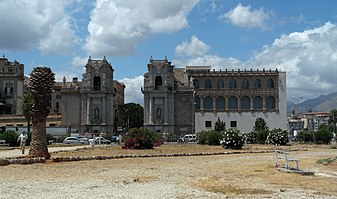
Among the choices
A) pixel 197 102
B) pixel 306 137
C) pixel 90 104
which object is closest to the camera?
pixel 306 137

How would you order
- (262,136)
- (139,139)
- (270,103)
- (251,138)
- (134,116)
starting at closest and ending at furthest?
(139,139), (262,136), (251,138), (270,103), (134,116)

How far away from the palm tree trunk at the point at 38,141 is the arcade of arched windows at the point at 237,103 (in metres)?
69.3

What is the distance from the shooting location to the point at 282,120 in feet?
310

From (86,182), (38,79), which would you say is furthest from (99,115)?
(86,182)

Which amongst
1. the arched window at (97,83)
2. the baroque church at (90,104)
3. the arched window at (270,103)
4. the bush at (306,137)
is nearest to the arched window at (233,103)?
the arched window at (270,103)

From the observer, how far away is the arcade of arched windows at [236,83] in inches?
3725

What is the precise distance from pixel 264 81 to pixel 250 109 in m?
6.90

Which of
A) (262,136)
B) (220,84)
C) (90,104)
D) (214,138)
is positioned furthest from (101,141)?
(220,84)

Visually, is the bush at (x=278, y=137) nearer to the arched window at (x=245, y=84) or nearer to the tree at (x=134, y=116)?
the arched window at (x=245, y=84)

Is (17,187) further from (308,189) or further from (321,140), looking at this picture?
(321,140)

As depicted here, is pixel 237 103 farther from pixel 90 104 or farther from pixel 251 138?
pixel 251 138

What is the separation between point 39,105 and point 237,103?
2839 inches

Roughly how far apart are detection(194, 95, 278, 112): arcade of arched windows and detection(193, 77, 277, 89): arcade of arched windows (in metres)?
2.27

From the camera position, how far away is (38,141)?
26281 millimetres
